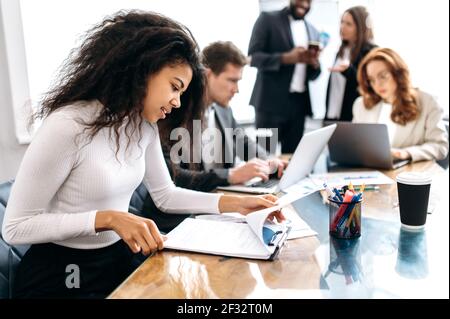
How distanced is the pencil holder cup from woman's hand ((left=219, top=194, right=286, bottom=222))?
0.45 ft

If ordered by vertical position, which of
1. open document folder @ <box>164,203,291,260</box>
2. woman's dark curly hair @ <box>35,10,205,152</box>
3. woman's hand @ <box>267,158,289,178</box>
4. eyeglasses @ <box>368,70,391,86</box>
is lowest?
woman's hand @ <box>267,158,289,178</box>

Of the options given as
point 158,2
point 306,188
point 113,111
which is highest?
point 158,2

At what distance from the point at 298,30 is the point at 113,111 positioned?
2.04m

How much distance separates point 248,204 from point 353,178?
1.93 ft

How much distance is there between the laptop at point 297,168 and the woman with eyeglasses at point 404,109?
537 millimetres

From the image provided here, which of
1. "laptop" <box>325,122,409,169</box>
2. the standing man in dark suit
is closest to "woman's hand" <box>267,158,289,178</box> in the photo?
"laptop" <box>325,122,409,169</box>

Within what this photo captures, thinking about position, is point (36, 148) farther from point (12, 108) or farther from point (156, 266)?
point (12, 108)

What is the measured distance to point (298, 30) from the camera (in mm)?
2844

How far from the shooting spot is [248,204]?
1.16 meters

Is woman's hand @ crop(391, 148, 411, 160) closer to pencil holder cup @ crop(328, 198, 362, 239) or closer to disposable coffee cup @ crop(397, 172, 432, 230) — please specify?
disposable coffee cup @ crop(397, 172, 432, 230)

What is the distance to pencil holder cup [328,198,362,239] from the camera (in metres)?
1.01

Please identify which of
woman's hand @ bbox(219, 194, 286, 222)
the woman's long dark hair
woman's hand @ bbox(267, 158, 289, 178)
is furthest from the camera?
the woman's long dark hair
